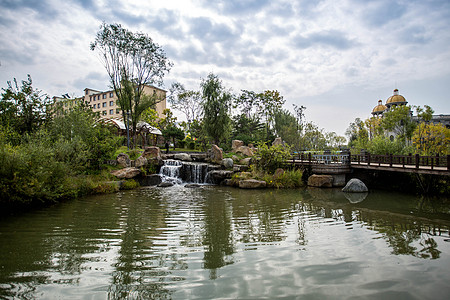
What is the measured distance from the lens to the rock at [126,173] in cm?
1745

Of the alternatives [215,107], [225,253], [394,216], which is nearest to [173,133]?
[215,107]

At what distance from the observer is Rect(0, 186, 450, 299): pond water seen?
4.04m

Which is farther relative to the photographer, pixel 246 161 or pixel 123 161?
pixel 246 161

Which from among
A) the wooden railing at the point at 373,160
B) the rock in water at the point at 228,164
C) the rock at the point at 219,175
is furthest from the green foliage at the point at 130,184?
the wooden railing at the point at 373,160

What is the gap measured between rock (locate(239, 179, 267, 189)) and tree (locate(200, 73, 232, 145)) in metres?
12.5

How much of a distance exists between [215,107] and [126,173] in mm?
13889

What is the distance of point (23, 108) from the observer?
14.8 meters

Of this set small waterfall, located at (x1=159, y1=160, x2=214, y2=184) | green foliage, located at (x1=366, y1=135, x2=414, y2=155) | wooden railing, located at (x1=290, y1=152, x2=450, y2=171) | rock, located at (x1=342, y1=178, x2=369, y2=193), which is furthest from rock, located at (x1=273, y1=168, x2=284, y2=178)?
green foliage, located at (x1=366, y1=135, x2=414, y2=155)

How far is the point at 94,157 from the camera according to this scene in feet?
56.4

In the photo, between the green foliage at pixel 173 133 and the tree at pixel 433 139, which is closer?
the tree at pixel 433 139

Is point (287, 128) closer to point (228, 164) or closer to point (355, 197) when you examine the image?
point (228, 164)

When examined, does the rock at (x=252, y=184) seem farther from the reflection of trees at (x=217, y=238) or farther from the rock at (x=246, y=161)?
the reflection of trees at (x=217, y=238)

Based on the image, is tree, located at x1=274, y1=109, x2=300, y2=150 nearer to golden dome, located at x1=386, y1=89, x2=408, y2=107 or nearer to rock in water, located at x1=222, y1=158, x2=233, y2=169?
golden dome, located at x1=386, y1=89, x2=408, y2=107

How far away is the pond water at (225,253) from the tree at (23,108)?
24.8 feet
